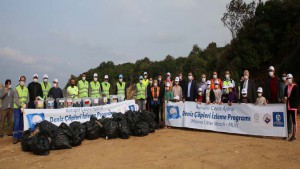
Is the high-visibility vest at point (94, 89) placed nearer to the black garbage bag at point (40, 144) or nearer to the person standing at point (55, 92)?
the person standing at point (55, 92)

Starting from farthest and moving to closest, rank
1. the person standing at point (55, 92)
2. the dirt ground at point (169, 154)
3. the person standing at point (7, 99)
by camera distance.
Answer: the person standing at point (55, 92), the person standing at point (7, 99), the dirt ground at point (169, 154)

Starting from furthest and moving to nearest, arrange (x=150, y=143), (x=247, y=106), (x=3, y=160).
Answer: (x=247, y=106), (x=150, y=143), (x=3, y=160)

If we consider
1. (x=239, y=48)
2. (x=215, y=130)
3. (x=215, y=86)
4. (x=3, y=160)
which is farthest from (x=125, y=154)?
(x=239, y=48)

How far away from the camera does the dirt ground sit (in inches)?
262

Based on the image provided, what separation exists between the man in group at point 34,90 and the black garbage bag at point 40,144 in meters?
2.75

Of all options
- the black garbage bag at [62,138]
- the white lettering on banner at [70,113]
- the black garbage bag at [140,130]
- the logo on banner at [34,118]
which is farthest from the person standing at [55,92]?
the black garbage bag at [140,130]

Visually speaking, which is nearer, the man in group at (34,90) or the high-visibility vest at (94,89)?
the man in group at (34,90)

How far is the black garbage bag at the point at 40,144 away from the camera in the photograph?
7.57m

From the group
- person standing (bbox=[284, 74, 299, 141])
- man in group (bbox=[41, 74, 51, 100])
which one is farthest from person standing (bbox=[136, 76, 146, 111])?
person standing (bbox=[284, 74, 299, 141])

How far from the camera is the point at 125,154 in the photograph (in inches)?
298

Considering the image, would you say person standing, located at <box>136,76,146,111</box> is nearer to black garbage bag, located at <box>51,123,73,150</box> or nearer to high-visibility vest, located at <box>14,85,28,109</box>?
black garbage bag, located at <box>51,123,73,150</box>

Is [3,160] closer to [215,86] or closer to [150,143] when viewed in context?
[150,143]

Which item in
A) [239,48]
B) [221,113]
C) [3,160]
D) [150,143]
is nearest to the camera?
[3,160]

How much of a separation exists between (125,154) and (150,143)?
4.50 feet
